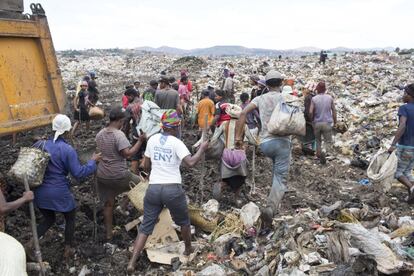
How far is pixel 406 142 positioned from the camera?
221 inches

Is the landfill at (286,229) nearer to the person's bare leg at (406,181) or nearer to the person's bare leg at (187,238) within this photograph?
the person's bare leg at (187,238)

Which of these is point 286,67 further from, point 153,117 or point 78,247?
point 78,247

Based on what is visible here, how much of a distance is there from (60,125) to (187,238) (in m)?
1.64

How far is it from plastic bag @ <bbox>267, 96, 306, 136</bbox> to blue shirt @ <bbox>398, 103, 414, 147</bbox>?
78.1 inches

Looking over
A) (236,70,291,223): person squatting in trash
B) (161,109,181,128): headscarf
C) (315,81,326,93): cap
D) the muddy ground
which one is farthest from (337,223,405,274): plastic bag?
(315,81,326,93): cap

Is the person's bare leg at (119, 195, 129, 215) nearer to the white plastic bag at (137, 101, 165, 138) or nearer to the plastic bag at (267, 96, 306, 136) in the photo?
the white plastic bag at (137, 101, 165, 138)

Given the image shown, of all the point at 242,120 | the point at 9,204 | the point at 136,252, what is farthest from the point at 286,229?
the point at 9,204

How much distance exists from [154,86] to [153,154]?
4310 millimetres

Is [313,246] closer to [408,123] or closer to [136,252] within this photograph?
[136,252]

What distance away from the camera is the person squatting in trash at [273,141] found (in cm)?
444

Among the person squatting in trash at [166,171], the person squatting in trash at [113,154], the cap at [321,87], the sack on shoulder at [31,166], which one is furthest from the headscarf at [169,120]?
the cap at [321,87]

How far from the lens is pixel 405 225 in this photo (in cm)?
426

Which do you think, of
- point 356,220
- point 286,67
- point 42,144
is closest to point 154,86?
point 42,144

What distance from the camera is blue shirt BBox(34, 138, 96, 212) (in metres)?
3.88
